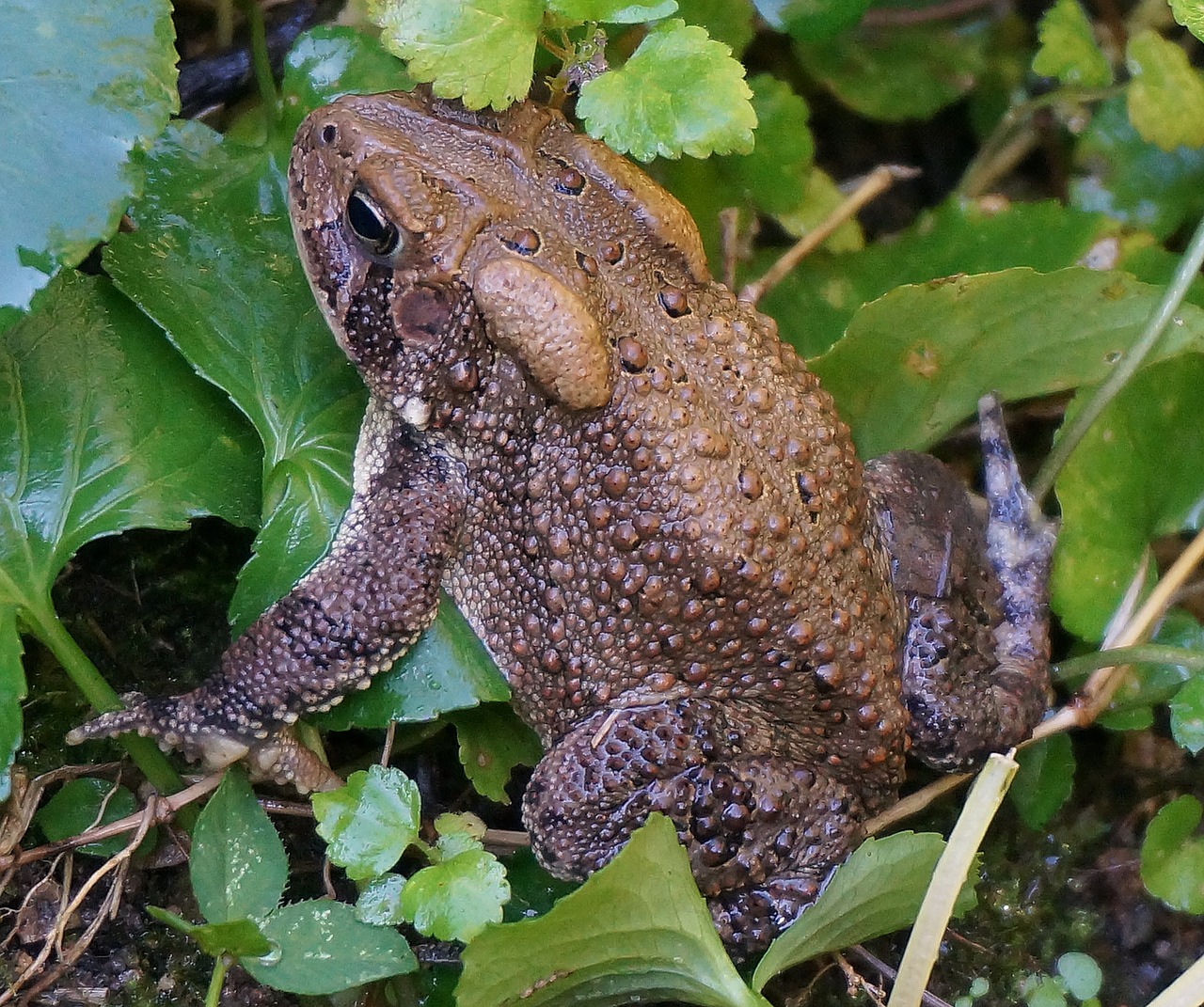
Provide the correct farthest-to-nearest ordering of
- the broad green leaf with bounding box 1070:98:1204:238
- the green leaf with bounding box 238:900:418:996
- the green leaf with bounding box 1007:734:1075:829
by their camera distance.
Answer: the broad green leaf with bounding box 1070:98:1204:238
the green leaf with bounding box 1007:734:1075:829
the green leaf with bounding box 238:900:418:996

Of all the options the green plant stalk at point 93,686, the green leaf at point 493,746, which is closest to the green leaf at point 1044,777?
the green leaf at point 493,746

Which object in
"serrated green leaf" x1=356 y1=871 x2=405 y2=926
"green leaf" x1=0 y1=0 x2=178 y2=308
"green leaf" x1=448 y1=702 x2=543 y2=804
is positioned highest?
"green leaf" x1=0 y1=0 x2=178 y2=308

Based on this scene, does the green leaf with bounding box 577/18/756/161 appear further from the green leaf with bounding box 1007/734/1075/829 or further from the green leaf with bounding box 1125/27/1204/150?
the green leaf with bounding box 1007/734/1075/829

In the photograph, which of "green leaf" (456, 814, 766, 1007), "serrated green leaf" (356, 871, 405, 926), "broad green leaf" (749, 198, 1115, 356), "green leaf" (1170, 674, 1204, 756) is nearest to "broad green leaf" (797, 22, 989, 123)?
"broad green leaf" (749, 198, 1115, 356)

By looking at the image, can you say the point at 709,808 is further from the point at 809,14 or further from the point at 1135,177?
the point at 1135,177

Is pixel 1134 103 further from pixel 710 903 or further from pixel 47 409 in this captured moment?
pixel 47 409

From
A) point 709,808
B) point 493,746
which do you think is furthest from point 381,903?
point 709,808

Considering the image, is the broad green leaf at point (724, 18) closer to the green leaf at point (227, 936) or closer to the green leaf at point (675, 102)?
the green leaf at point (675, 102)
